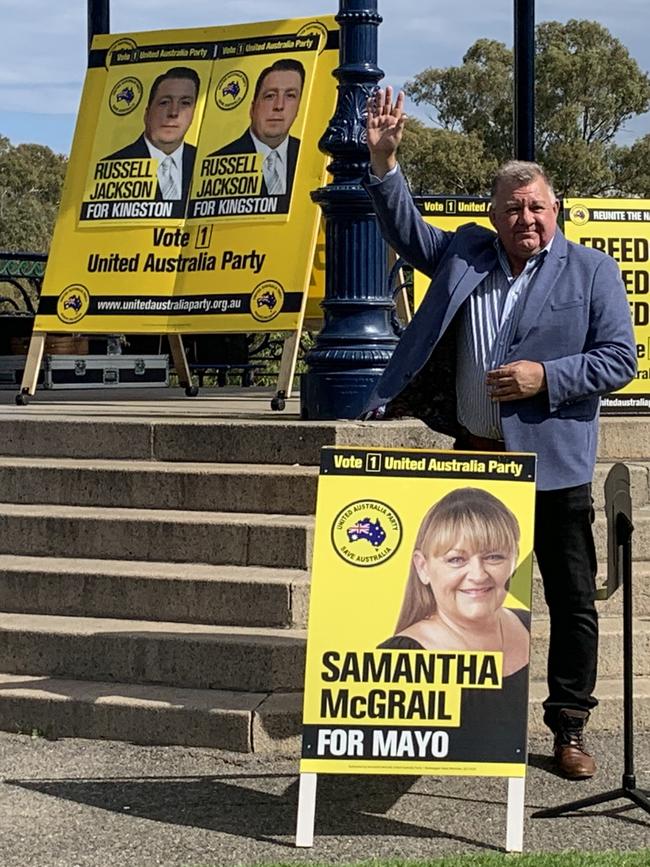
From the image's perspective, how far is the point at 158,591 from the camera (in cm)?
669

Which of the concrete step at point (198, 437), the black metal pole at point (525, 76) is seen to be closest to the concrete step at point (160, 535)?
the concrete step at point (198, 437)

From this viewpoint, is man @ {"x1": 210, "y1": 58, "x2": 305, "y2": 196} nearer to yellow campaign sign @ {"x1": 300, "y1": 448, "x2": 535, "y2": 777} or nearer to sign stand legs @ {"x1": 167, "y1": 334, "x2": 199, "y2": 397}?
sign stand legs @ {"x1": 167, "y1": 334, "x2": 199, "y2": 397}

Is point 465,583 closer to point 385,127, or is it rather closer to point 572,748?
point 572,748

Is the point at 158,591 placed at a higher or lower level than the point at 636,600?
lower

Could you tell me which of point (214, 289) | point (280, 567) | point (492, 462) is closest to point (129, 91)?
point (214, 289)

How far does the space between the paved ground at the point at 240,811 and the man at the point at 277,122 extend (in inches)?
150

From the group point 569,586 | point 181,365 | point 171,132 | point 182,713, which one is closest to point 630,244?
point 171,132

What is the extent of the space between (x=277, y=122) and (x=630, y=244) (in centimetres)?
219

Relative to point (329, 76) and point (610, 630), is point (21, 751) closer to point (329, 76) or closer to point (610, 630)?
point (610, 630)

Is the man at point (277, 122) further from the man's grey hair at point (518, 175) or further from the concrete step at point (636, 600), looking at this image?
the man's grey hair at point (518, 175)

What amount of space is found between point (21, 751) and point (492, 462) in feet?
7.18

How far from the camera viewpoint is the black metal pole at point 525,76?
35.1 ft

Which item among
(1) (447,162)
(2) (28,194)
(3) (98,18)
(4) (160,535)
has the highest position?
(2) (28,194)

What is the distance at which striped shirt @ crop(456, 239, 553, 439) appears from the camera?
5.43m
